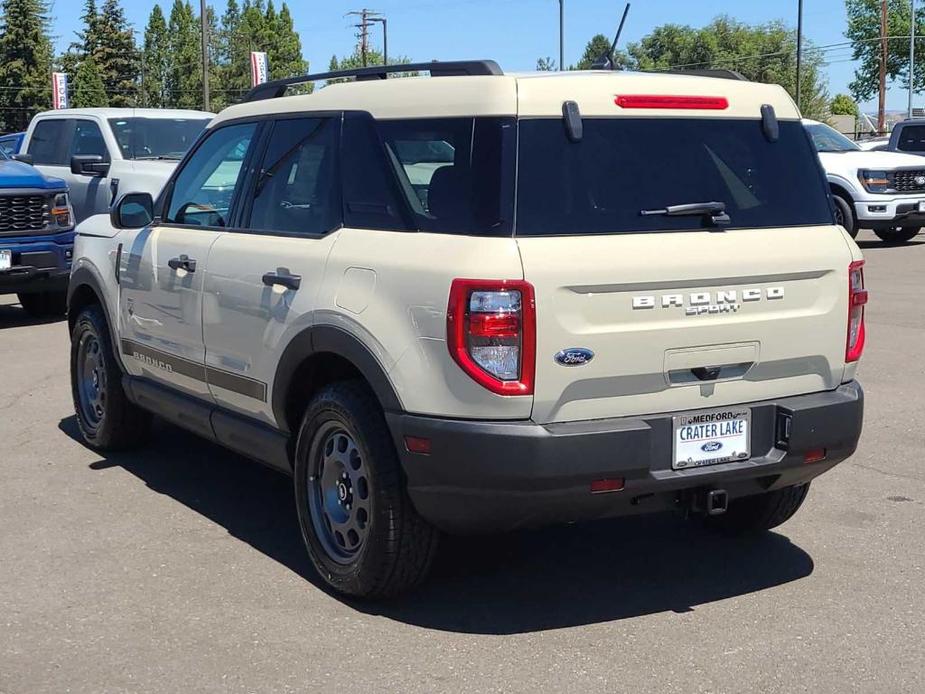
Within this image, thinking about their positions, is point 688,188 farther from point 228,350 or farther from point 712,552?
point 228,350

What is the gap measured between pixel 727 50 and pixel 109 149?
107m

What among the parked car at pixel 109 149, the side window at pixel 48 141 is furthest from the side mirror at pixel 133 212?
the side window at pixel 48 141

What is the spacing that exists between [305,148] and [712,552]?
7.83 feet

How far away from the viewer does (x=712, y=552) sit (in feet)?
17.5

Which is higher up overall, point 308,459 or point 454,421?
point 454,421

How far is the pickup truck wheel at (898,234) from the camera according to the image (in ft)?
69.3

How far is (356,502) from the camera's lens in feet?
15.2

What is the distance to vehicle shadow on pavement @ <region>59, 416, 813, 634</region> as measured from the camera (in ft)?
15.2

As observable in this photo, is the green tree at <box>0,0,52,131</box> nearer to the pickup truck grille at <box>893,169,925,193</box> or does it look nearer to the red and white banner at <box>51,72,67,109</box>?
the red and white banner at <box>51,72,67,109</box>

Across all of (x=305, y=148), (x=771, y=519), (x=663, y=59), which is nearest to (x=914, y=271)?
(x=771, y=519)

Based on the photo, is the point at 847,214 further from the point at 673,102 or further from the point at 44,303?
the point at 673,102

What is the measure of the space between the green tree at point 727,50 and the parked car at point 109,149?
3560 inches

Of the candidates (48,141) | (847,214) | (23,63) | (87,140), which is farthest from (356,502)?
(23,63)

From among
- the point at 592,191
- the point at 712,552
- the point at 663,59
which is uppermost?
the point at 663,59
